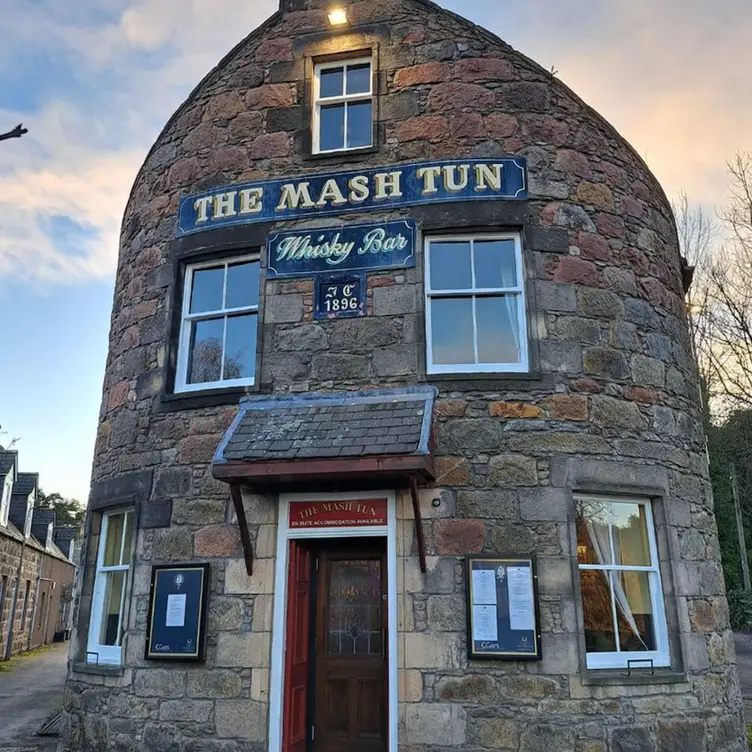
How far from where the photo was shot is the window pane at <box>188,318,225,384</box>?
839 centimetres

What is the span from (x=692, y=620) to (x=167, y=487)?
18.2 feet

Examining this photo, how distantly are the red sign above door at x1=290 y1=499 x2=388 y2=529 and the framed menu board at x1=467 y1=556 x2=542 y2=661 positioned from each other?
0.97 m

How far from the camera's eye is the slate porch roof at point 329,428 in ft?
21.6

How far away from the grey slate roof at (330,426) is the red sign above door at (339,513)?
0.78 meters

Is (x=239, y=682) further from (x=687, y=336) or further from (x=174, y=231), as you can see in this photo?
(x=687, y=336)

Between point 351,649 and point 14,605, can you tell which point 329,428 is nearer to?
point 351,649

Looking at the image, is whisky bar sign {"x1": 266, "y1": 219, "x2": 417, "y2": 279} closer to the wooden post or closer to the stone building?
the stone building

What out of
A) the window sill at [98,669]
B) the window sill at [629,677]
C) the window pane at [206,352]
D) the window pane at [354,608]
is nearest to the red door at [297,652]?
the window pane at [354,608]

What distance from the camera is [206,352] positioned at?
27.9 ft

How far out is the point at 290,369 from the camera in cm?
783

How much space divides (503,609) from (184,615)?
3.16 m

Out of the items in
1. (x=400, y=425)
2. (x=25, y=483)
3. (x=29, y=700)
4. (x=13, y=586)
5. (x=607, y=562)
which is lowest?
(x=29, y=700)

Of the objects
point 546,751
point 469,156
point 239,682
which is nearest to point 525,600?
point 546,751

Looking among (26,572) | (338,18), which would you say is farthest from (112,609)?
(26,572)
